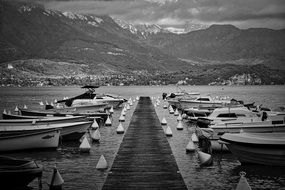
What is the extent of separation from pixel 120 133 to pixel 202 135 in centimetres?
1130

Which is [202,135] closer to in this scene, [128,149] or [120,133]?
[128,149]

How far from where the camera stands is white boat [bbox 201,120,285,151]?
2912 centimetres

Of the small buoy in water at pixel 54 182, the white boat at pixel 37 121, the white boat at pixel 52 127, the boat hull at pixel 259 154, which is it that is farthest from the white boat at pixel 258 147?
the white boat at pixel 37 121

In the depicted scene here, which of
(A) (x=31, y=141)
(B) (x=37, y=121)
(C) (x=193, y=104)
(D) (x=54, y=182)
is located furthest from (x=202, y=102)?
(D) (x=54, y=182)

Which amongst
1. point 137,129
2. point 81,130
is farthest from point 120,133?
point 81,130

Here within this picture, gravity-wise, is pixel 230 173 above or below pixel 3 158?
below

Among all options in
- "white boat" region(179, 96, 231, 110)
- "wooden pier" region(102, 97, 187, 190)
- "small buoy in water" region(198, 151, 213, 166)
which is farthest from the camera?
"white boat" region(179, 96, 231, 110)

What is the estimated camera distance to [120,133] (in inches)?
1586

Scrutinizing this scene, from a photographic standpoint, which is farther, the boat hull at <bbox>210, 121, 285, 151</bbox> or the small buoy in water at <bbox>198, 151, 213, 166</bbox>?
the boat hull at <bbox>210, 121, 285, 151</bbox>

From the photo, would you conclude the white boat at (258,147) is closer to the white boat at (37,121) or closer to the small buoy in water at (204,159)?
the small buoy in water at (204,159)

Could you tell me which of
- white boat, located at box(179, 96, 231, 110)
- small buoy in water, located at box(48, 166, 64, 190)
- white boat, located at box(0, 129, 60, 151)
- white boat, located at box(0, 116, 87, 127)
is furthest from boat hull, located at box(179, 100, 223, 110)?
small buoy in water, located at box(48, 166, 64, 190)

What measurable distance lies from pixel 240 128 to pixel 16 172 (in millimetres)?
16972

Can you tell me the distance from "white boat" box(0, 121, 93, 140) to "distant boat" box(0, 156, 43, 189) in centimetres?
1066

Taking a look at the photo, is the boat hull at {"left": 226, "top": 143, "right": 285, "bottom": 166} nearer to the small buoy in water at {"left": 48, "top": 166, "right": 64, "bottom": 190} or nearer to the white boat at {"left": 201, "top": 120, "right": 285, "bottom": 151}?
the white boat at {"left": 201, "top": 120, "right": 285, "bottom": 151}
